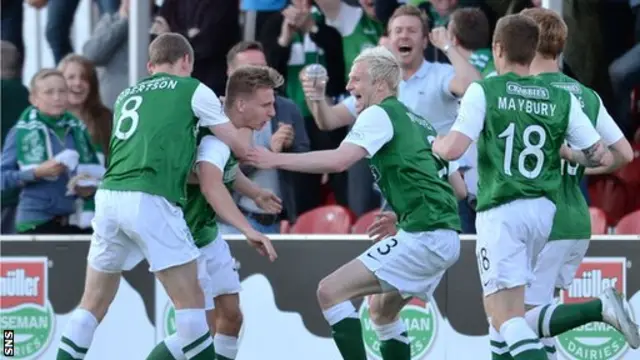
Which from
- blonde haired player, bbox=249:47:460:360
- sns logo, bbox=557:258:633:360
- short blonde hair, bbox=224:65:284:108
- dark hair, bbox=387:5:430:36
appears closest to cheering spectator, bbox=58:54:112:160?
dark hair, bbox=387:5:430:36

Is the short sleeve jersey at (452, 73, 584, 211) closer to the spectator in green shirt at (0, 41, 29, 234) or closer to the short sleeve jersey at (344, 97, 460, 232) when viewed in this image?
the short sleeve jersey at (344, 97, 460, 232)

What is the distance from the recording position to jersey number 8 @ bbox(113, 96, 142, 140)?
8.75 m

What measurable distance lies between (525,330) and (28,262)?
13.2 feet

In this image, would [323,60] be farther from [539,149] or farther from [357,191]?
[539,149]

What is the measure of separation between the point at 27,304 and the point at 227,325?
2262 mm

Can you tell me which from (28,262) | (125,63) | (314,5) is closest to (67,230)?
(28,262)

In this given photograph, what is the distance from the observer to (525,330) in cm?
838

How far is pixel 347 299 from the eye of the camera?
8.94 metres

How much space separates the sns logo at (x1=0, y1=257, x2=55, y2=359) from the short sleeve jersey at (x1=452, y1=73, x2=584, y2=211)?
3.71 m

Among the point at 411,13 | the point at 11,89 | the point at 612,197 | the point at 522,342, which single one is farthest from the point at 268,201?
the point at 11,89

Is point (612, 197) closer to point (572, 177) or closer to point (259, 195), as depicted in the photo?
point (572, 177)

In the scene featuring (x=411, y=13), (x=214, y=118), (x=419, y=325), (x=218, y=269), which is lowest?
(x=419, y=325)

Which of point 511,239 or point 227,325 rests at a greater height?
point 511,239

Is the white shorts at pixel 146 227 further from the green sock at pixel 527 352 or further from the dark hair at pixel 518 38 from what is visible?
the dark hair at pixel 518 38
